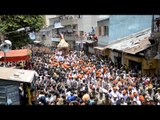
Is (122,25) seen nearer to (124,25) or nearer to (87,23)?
(124,25)

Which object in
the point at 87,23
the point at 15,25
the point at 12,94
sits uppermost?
the point at 15,25

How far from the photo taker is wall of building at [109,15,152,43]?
73.8 feet

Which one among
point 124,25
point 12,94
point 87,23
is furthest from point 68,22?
point 12,94

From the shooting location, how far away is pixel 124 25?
76.2 feet

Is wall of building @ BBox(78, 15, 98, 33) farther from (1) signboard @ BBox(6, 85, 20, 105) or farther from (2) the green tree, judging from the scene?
(1) signboard @ BBox(6, 85, 20, 105)

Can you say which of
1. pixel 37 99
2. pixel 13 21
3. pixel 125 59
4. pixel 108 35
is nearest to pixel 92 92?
pixel 37 99

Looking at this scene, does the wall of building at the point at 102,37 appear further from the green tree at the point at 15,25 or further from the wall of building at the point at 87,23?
the wall of building at the point at 87,23

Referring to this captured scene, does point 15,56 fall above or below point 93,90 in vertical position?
above

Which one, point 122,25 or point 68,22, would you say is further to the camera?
point 68,22
